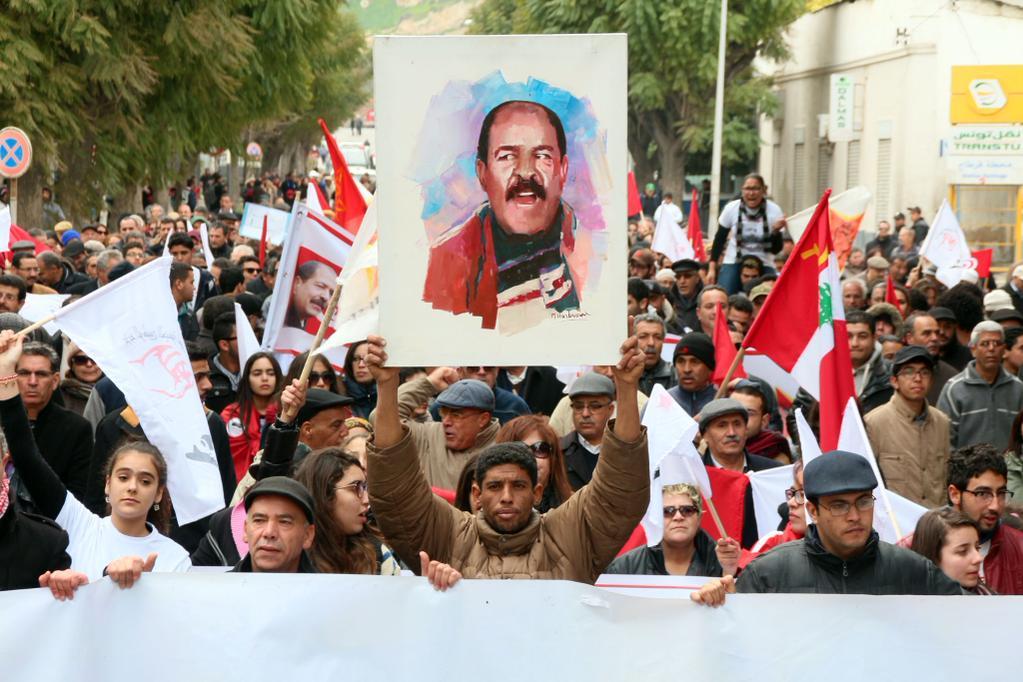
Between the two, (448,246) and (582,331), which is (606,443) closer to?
(582,331)

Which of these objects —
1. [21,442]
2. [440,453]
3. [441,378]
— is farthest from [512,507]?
[441,378]

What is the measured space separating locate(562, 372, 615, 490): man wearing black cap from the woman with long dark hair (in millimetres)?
1539

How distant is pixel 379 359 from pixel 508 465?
22.2 inches

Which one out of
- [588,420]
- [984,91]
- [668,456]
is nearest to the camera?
[668,456]

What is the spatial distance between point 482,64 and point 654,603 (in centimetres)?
176

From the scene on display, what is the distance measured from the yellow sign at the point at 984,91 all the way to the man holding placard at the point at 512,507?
1088 inches

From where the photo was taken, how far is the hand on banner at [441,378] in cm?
908

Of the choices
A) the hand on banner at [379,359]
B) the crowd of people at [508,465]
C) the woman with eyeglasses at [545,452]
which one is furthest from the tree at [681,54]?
the hand on banner at [379,359]

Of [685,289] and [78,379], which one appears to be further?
[685,289]

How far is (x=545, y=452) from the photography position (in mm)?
7066

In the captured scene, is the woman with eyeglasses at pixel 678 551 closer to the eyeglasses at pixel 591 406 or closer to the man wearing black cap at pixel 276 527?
the man wearing black cap at pixel 276 527

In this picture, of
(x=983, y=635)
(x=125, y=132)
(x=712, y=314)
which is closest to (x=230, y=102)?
(x=125, y=132)

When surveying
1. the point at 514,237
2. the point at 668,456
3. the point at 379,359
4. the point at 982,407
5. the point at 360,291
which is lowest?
the point at 982,407

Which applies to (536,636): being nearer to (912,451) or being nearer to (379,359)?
(379,359)
